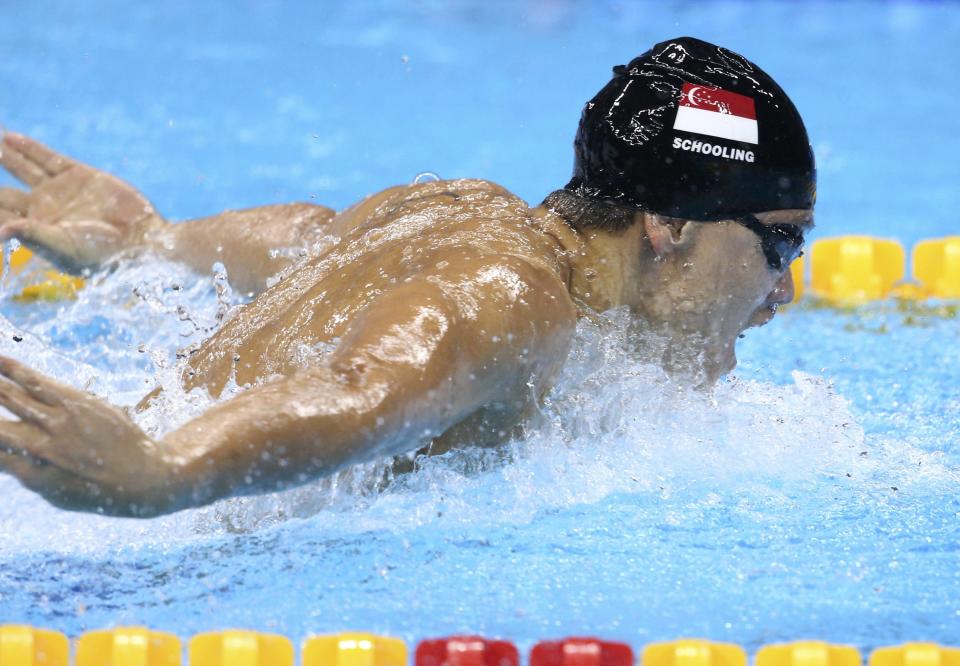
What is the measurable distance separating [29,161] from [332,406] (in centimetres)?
189

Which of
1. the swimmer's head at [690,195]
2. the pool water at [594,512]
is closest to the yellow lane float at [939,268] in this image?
the pool water at [594,512]

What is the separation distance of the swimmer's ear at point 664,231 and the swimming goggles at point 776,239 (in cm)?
9

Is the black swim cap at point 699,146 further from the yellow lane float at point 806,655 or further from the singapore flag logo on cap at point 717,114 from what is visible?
the yellow lane float at point 806,655

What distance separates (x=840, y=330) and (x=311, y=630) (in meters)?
2.34

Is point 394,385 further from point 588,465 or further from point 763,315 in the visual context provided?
point 763,315

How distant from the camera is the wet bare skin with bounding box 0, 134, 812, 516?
4.44 ft

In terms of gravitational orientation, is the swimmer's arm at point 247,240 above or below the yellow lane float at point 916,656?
above

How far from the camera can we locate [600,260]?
6.71ft

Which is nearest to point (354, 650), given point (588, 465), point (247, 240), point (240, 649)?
point (240, 649)

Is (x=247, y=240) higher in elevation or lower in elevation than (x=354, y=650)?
higher

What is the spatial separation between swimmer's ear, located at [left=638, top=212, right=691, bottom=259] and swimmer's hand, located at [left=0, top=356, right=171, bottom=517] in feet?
3.14

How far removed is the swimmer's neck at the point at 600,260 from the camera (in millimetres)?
2041

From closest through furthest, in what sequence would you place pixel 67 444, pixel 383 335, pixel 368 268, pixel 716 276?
pixel 67 444 < pixel 383 335 < pixel 368 268 < pixel 716 276

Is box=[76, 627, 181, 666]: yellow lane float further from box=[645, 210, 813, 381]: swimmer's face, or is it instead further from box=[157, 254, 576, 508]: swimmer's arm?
box=[645, 210, 813, 381]: swimmer's face
